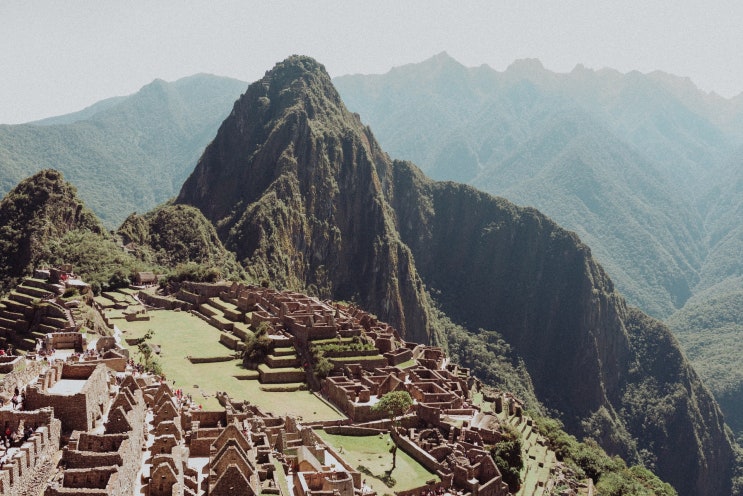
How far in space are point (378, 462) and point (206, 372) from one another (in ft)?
62.4

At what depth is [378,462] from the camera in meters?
43.5

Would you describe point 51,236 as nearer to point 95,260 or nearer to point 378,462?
point 95,260

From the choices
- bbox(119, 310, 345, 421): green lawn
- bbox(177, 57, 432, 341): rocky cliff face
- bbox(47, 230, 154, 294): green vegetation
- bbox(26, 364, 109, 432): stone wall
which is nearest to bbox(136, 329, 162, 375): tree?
bbox(119, 310, 345, 421): green lawn

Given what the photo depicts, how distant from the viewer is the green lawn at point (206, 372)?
49.7 metres

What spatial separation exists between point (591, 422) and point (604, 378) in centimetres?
3672

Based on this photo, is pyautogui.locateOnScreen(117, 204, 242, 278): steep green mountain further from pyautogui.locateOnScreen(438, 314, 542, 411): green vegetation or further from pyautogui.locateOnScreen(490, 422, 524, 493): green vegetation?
pyautogui.locateOnScreen(490, 422, 524, 493): green vegetation

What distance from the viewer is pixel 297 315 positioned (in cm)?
6644

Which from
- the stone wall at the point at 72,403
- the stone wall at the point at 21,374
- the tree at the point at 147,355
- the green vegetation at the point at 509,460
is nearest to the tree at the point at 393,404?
the green vegetation at the point at 509,460

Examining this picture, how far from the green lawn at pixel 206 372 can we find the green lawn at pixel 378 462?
3.56 metres

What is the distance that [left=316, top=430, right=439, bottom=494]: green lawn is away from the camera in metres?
40.4

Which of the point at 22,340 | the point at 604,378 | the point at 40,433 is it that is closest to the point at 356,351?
the point at 22,340

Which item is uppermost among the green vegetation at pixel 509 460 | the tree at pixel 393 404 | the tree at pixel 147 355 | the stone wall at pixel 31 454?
the stone wall at pixel 31 454

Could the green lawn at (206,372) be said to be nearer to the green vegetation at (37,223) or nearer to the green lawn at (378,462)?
the green lawn at (378,462)

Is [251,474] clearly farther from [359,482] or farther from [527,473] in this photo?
[527,473]
